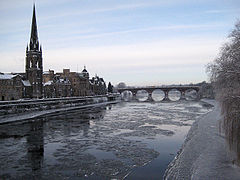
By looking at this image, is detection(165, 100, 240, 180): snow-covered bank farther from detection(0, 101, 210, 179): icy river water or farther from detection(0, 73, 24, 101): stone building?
detection(0, 73, 24, 101): stone building

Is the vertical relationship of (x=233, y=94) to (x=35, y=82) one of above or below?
below

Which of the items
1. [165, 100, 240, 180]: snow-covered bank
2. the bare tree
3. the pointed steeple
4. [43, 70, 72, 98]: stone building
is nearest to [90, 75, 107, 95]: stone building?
[43, 70, 72, 98]: stone building

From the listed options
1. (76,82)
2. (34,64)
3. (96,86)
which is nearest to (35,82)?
(34,64)

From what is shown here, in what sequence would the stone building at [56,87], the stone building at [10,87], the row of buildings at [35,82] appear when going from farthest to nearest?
the stone building at [56,87], the row of buildings at [35,82], the stone building at [10,87]

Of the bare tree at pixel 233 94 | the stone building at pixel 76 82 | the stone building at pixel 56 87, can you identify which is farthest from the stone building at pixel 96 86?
the bare tree at pixel 233 94

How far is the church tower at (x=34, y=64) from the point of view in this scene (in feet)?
254

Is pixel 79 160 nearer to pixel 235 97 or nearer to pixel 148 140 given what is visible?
pixel 148 140

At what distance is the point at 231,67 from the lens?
1448cm

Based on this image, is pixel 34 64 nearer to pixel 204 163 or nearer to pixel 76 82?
pixel 76 82

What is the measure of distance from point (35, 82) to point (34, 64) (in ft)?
19.9

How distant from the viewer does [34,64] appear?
256 feet

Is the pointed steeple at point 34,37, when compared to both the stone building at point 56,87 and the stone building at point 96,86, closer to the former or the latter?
the stone building at point 56,87

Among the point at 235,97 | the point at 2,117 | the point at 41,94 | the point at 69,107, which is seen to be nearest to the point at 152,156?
the point at 235,97

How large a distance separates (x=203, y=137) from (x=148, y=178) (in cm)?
1110
